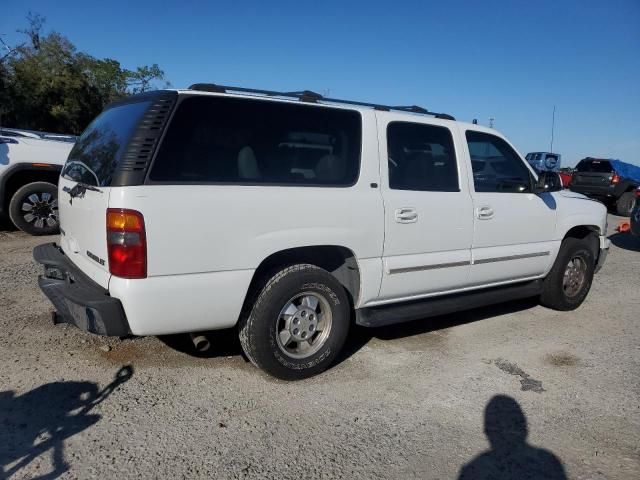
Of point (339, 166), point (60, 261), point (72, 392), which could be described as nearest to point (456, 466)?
point (339, 166)

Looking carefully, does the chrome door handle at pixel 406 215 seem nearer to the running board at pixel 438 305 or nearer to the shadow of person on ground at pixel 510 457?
the running board at pixel 438 305

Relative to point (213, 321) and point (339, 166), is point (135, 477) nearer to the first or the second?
point (213, 321)

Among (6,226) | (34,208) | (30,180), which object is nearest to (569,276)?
(34,208)

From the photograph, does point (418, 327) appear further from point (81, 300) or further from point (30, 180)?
point (30, 180)

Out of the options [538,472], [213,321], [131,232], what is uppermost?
[131,232]

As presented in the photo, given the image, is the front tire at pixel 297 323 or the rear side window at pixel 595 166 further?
the rear side window at pixel 595 166

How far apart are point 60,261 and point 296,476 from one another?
2276mm

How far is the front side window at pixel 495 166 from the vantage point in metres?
4.55

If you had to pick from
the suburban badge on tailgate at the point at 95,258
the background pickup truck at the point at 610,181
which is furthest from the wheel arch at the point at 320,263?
the background pickup truck at the point at 610,181

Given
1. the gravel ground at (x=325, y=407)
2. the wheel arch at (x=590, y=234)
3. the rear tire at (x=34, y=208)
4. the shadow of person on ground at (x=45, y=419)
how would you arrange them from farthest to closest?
the rear tire at (x=34, y=208), the wheel arch at (x=590, y=234), the gravel ground at (x=325, y=407), the shadow of person on ground at (x=45, y=419)

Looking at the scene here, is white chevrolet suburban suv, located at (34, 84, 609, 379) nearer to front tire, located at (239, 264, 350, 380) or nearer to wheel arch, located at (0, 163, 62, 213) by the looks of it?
front tire, located at (239, 264, 350, 380)

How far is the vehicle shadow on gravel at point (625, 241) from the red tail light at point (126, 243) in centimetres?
1009

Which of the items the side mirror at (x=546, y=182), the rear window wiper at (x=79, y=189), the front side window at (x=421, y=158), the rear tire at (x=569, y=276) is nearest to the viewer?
the rear window wiper at (x=79, y=189)

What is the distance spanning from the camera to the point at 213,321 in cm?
321
